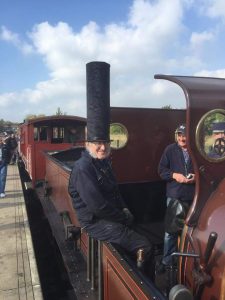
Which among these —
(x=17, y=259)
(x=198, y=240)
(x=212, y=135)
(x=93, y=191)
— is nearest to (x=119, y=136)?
(x=93, y=191)

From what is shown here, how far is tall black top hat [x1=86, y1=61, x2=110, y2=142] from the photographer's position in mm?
2633

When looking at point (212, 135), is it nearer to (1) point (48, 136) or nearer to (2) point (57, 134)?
(1) point (48, 136)

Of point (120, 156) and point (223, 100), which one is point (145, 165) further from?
point (223, 100)

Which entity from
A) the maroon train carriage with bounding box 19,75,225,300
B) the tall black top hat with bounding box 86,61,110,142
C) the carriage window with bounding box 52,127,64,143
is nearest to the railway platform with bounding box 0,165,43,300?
the maroon train carriage with bounding box 19,75,225,300

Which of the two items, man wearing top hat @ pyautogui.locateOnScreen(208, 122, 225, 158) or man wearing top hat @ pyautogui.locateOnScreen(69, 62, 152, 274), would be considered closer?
man wearing top hat @ pyautogui.locateOnScreen(208, 122, 225, 158)

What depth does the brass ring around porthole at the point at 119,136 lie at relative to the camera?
3799 millimetres

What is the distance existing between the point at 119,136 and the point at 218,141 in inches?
72.5

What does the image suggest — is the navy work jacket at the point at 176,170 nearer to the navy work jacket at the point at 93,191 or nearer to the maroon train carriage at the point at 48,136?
the navy work jacket at the point at 93,191

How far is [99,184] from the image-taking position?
2547 mm

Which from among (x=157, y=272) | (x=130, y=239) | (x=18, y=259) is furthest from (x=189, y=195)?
(x=18, y=259)

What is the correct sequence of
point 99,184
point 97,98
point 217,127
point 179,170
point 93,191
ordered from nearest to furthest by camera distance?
point 217,127, point 93,191, point 99,184, point 97,98, point 179,170

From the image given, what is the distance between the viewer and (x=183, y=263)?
2.12m

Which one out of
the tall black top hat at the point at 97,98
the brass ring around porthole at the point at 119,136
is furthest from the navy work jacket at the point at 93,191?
the brass ring around porthole at the point at 119,136

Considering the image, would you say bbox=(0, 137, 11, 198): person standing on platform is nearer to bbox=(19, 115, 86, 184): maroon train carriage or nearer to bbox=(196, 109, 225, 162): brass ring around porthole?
bbox=(19, 115, 86, 184): maroon train carriage
